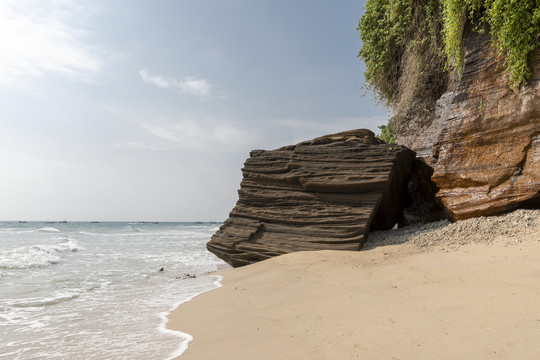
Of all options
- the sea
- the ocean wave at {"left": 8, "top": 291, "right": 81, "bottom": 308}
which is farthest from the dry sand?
the ocean wave at {"left": 8, "top": 291, "right": 81, "bottom": 308}

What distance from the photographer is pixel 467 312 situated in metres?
2.67

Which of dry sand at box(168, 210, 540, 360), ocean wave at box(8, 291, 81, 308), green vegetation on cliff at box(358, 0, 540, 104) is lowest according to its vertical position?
ocean wave at box(8, 291, 81, 308)

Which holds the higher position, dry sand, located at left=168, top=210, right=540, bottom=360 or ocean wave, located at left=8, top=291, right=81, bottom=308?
dry sand, located at left=168, top=210, right=540, bottom=360

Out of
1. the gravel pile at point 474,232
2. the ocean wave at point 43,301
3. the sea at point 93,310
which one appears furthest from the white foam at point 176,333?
the gravel pile at point 474,232

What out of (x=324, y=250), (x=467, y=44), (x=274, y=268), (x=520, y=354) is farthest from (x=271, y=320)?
(x=467, y=44)

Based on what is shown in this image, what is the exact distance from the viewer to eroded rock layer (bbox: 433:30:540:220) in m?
5.73

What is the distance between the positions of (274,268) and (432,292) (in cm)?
331

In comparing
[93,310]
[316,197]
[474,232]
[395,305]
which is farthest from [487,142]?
[93,310]

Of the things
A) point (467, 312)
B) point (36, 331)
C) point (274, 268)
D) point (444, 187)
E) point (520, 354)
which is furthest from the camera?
point (444, 187)

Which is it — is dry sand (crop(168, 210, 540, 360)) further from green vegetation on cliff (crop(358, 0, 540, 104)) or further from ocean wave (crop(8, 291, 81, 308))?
green vegetation on cliff (crop(358, 0, 540, 104))

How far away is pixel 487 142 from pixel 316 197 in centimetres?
347

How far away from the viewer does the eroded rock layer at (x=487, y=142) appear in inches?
225

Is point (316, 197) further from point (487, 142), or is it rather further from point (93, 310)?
point (93, 310)

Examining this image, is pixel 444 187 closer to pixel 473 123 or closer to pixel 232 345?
pixel 473 123
